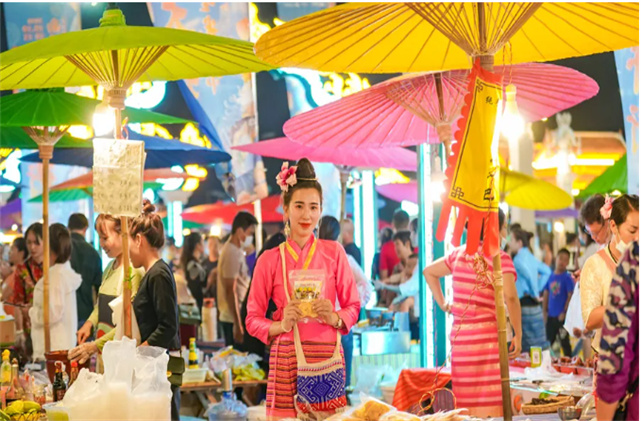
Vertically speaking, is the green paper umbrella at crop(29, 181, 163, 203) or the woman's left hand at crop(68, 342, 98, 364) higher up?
the green paper umbrella at crop(29, 181, 163, 203)

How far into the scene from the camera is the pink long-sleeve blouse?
410cm

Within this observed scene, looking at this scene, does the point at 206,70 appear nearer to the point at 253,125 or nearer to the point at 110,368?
the point at 110,368

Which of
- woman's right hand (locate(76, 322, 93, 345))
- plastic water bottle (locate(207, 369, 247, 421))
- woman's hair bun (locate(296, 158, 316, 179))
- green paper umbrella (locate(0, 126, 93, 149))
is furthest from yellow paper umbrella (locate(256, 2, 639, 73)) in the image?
green paper umbrella (locate(0, 126, 93, 149))

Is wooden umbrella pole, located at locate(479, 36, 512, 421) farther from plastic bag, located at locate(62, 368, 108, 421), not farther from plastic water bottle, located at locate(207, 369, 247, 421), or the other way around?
plastic water bottle, located at locate(207, 369, 247, 421)

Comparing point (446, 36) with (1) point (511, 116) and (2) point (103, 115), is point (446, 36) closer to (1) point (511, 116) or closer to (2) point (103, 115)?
(1) point (511, 116)

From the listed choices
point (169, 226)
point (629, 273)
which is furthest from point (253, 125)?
point (629, 273)

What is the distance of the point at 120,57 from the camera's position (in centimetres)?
425

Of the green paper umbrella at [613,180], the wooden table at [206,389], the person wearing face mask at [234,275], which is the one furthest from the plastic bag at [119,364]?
the green paper umbrella at [613,180]

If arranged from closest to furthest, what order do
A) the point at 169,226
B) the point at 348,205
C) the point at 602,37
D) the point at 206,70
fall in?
the point at 602,37 < the point at 206,70 < the point at 348,205 < the point at 169,226

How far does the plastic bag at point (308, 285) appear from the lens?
3989mm

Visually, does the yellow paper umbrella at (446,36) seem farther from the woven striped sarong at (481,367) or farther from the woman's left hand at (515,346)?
the woman's left hand at (515,346)

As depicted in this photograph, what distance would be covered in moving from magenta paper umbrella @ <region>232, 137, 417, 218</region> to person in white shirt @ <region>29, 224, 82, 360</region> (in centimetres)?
210

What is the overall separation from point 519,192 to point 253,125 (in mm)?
2702

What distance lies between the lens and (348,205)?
9.92 metres
